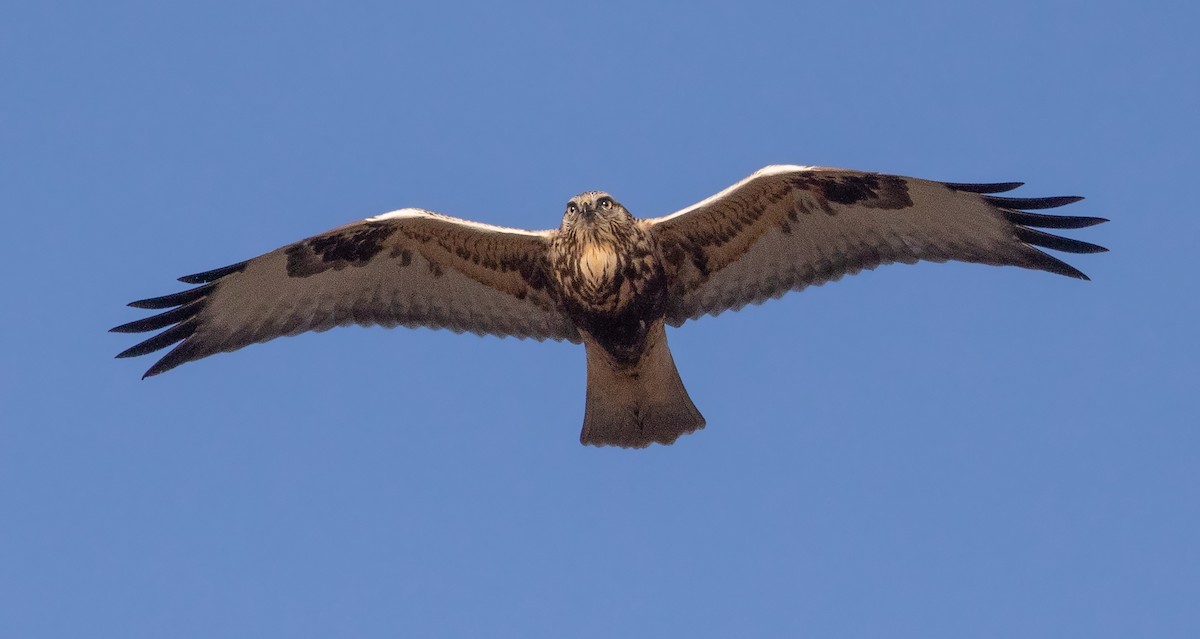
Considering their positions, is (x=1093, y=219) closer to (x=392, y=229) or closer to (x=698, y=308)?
(x=698, y=308)

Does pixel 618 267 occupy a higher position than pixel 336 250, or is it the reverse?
pixel 336 250

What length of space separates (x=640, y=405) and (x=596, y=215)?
4.60ft

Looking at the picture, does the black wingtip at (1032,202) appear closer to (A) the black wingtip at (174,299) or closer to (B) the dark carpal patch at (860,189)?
(B) the dark carpal patch at (860,189)

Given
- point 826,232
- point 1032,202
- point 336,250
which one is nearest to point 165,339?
point 336,250

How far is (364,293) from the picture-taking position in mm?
9711

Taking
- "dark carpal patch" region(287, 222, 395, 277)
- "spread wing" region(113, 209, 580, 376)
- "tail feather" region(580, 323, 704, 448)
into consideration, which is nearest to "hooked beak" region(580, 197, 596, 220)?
"spread wing" region(113, 209, 580, 376)

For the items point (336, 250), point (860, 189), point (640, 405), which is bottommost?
point (640, 405)

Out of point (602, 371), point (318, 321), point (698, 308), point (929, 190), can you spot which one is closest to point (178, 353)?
point (318, 321)

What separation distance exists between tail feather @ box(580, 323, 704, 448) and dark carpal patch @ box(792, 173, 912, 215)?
1.34 meters

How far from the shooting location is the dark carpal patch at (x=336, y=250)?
9438 mm

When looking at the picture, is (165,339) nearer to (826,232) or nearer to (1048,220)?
(826,232)

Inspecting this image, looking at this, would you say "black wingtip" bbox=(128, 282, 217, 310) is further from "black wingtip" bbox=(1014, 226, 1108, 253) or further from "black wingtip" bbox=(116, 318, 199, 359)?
"black wingtip" bbox=(1014, 226, 1108, 253)

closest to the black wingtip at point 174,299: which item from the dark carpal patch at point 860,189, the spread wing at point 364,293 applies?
the spread wing at point 364,293

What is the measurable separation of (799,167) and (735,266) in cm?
90
